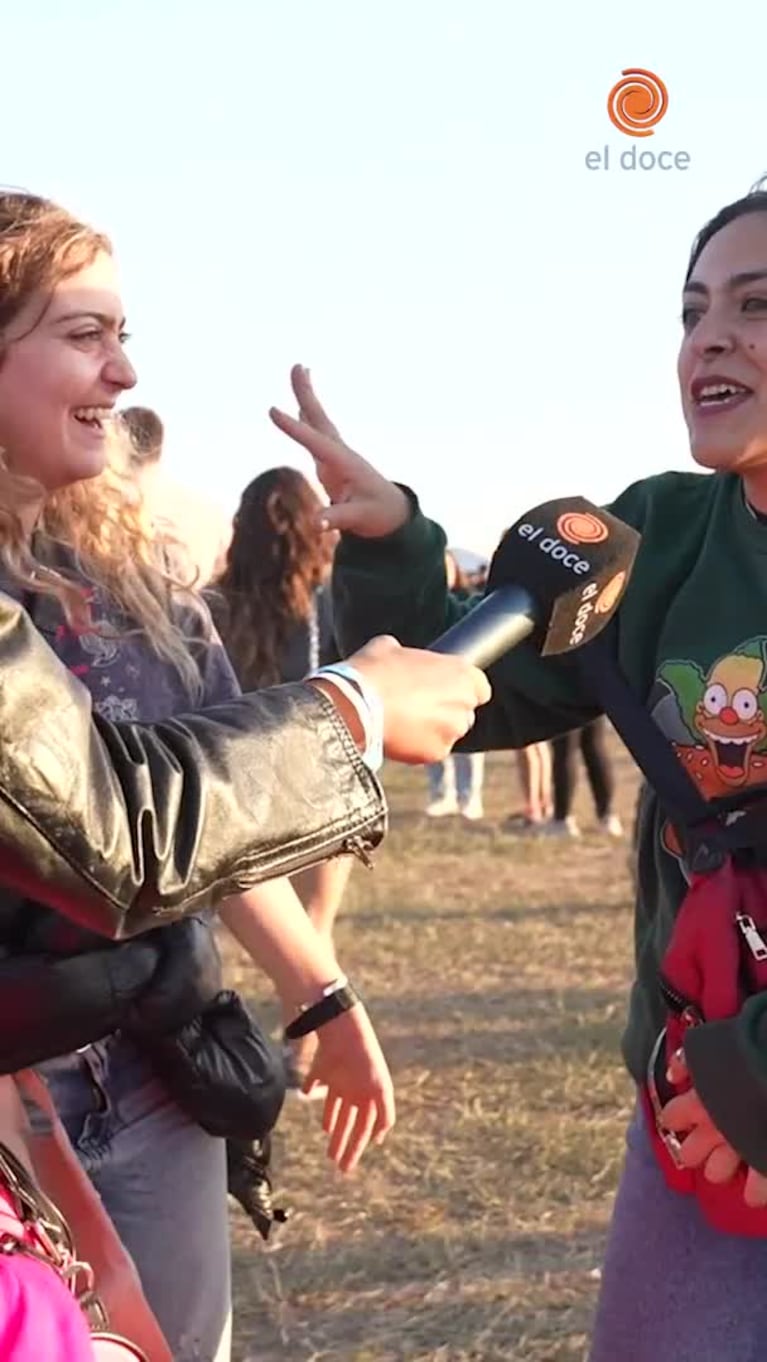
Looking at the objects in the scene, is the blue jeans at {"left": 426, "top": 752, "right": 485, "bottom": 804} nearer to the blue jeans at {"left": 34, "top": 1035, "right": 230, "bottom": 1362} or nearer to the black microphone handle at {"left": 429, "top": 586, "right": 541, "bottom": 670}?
the blue jeans at {"left": 34, "top": 1035, "right": 230, "bottom": 1362}

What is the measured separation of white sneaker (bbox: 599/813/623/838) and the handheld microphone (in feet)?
31.1

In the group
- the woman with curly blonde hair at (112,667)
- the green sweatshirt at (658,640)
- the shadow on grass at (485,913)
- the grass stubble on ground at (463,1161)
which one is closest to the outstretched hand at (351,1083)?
the woman with curly blonde hair at (112,667)

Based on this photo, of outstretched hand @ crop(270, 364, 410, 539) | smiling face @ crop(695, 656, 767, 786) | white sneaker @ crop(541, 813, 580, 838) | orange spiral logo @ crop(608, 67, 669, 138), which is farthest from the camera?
white sneaker @ crop(541, 813, 580, 838)

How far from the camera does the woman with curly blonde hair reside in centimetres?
237

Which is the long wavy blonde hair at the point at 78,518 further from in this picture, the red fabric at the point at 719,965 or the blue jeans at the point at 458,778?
the blue jeans at the point at 458,778

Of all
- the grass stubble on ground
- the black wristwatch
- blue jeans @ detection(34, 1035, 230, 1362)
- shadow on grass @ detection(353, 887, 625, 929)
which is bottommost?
shadow on grass @ detection(353, 887, 625, 929)

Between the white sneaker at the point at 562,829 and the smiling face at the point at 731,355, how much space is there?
907 cm

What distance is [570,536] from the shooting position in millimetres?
1975

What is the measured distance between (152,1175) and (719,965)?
2.86 ft

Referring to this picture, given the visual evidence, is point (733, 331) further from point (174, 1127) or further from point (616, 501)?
point (174, 1127)

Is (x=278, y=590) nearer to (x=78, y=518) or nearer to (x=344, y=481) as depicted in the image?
(x=78, y=518)

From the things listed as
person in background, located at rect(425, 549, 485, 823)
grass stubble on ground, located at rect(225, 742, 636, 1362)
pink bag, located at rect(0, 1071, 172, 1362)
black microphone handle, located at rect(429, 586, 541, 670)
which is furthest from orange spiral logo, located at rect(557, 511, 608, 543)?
person in background, located at rect(425, 549, 485, 823)

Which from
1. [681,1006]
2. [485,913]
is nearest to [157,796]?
[681,1006]

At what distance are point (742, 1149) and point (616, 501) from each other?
0.90 m
